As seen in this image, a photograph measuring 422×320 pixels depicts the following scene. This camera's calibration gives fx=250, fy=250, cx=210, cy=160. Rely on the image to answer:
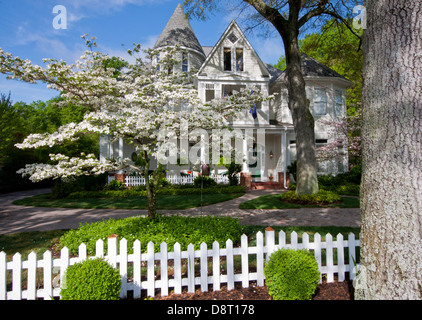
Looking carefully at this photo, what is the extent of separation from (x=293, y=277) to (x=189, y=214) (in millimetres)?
5701

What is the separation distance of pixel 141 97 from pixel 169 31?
633 inches

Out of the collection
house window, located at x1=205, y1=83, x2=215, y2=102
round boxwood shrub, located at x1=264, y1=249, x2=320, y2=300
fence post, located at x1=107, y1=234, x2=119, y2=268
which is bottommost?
round boxwood shrub, located at x1=264, y1=249, x2=320, y2=300

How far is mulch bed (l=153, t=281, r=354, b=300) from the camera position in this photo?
3.23 m

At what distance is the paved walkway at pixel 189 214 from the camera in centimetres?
702

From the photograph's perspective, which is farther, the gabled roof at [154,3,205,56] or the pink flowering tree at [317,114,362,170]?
the gabled roof at [154,3,205,56]

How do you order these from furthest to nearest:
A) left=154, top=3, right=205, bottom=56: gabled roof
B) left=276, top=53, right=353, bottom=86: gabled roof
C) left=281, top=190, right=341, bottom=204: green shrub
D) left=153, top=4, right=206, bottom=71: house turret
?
left=154, top=3, right=205, bottom=56: gabled roof, left=153, top=4, right=206, bottom=71: house turret, left=276, top=53, right=353, bottom=86: gabled roof, left=281, top=190, right=341, bottom=204: green shrub

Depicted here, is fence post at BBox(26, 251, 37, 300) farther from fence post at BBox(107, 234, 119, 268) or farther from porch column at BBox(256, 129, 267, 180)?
porch column at BBox(256, 129, 267, 180)

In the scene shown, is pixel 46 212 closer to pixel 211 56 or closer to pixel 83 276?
pixel 83 276

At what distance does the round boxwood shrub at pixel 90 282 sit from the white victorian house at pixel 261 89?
13.9m

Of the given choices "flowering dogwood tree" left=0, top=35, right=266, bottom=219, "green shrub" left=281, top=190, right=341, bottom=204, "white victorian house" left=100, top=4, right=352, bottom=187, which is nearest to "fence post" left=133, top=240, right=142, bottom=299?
"flowering dogwood tree" left=0, top=35, right=266, bottom=219

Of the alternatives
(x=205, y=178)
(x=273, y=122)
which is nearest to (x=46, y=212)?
(x=205, y=178)

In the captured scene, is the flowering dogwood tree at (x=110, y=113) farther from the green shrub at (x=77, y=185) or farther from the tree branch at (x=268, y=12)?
the green shrub at (x=77, y=185)

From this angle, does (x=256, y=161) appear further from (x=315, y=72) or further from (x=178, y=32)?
(x=178, y=32)
